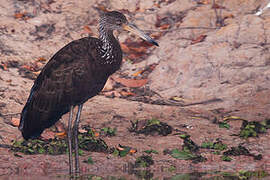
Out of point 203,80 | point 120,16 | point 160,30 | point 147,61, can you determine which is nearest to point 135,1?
point 160,30

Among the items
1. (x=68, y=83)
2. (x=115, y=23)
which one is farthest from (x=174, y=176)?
(x=115, y=23)

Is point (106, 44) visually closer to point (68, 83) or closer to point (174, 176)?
point (68, 83)

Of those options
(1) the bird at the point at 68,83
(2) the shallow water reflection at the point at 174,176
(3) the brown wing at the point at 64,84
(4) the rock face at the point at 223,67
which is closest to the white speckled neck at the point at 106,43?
(1) the bird at the point at 68,83

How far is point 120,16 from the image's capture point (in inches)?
302

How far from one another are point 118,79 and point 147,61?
3.06 ft

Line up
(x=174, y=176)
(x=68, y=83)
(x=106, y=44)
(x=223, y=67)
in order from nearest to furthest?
(x=174, y=176)
(x=68, y=83)
(x=106, y=44)
(x=223, y=67)

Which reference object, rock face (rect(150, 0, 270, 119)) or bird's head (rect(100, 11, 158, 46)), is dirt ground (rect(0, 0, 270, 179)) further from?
bird's head (rect(100, 11, 158, 46))

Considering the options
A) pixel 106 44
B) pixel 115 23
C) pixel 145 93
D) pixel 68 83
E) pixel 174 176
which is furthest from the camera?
pixel 145 93

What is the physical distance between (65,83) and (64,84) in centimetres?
2

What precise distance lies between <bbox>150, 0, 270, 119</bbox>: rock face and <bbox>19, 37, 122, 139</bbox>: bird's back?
9.19 ft

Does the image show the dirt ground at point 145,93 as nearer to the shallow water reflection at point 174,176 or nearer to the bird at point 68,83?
the shallow water reflection at point 174,176

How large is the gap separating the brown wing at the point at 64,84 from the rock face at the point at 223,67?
284 centimetres

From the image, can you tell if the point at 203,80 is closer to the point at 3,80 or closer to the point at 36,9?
the point at 3,80

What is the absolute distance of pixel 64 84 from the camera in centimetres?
708
